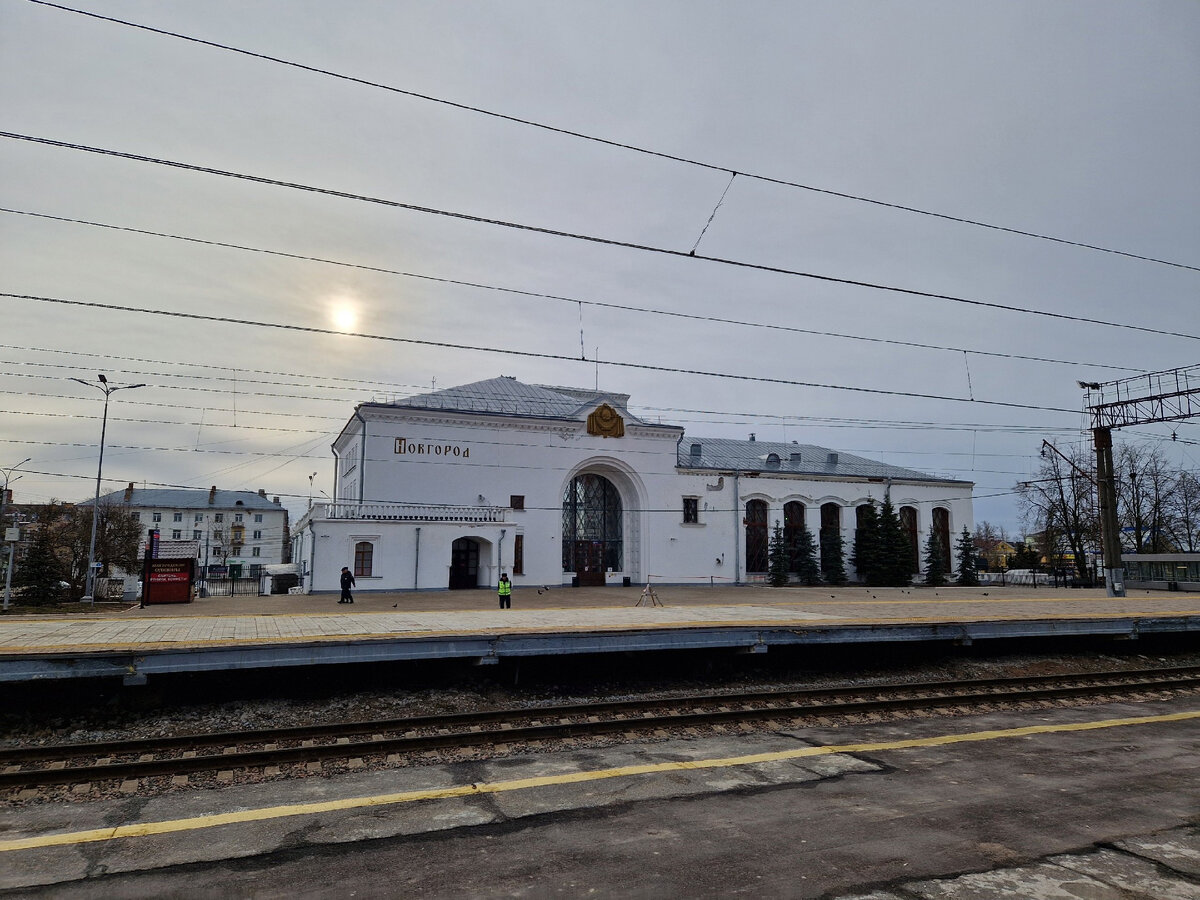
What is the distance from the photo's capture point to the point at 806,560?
42.9 m

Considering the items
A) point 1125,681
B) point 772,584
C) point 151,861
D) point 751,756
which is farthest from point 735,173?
point 772,584

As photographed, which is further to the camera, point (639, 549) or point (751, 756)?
point (639, 549)

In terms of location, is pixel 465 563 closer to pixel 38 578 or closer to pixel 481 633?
pixel 38 578

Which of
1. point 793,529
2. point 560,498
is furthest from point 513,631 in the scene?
point 793,529

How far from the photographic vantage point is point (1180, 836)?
20.8 feet

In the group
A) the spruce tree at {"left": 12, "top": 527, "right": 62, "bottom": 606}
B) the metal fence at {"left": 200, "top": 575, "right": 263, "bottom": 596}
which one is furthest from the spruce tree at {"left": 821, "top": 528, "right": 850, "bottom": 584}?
the spruce tree at {"left": 12, "top": 527, "right": 62, "bottom": 606}

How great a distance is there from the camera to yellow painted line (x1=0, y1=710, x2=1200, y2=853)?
20.8 feet

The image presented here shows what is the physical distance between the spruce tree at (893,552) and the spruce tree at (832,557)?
2.20m

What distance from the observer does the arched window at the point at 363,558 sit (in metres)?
31.3

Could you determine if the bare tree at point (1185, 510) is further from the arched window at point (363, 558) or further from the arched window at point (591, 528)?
the arched window at point (363, 558)

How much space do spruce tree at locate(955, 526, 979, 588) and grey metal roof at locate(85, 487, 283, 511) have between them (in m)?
79.4

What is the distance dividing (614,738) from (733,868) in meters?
4.36

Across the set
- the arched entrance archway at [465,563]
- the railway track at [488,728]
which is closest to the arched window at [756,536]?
the arched entrance archway at [465,563]

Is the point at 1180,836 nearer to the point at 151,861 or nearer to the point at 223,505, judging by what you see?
the point at 151,861
